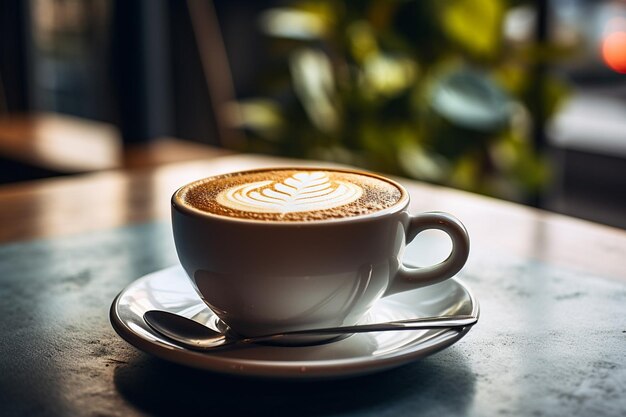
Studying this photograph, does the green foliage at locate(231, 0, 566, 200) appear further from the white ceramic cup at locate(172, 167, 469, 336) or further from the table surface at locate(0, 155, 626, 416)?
the white ceramic cup at locate(172, 167, 469, 336)

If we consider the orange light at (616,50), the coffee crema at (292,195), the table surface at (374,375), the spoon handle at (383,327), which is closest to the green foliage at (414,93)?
the table surface at (374,375)

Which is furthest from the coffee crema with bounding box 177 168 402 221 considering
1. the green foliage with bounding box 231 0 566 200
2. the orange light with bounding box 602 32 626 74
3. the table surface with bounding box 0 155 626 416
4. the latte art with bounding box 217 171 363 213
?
the orange light with bounding box 602 32 626 74

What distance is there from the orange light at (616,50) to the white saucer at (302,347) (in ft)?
13.7

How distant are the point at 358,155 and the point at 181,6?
1.20 metres

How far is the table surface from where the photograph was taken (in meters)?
0.50

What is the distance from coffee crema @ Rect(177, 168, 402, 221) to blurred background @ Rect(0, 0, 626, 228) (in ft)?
4.74

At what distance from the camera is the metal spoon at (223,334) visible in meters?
0.55

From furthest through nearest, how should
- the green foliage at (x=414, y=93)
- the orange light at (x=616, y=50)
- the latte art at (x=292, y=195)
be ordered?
the orange light at (x=616, y=50) < the green foliage at (x=414, y=93) < the latte art at (x=292, y=195)

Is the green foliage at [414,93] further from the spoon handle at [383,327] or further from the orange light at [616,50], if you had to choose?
the orange light at [616,50]

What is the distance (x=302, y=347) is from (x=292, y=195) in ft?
0.42

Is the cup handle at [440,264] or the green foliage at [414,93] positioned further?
the green foliage at [414,93]

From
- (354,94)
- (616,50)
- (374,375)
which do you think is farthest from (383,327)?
(616,50)

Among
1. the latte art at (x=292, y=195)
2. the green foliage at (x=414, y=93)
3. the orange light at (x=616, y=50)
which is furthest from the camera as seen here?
the orange light at (x=616, y=50)

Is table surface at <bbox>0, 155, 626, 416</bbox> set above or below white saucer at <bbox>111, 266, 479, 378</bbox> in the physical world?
below
